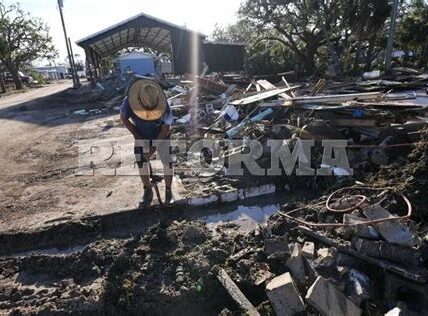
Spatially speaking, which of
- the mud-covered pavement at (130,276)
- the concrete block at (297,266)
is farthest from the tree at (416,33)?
the mud-covered pavement at (130,276)

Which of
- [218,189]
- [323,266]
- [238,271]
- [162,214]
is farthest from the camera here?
[218,189]

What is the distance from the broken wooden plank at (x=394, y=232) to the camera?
3129 mm

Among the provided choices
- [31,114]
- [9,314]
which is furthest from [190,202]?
[31,114]

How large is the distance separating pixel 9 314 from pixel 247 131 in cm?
→ 524

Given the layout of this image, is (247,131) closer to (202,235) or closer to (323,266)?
(202,235)

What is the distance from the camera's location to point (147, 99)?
16.4 feet

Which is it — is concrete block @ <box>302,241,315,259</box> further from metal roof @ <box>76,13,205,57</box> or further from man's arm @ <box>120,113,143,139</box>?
metal roof @ <box>76,13,205,57</box>

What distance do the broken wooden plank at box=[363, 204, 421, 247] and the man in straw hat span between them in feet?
9.63

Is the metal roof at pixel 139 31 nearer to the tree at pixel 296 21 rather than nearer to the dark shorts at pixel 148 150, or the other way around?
the tree at pixel 296 21

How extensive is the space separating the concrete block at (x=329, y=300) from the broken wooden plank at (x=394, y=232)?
0.69m

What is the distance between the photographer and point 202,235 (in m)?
4.29

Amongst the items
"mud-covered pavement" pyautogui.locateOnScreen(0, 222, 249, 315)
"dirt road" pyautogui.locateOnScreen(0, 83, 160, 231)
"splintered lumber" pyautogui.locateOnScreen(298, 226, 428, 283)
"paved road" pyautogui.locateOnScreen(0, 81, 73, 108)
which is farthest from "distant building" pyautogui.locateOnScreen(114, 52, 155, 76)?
"splintered lumber" pyautogui.locateOnScreen(298, 226, 428, 283)

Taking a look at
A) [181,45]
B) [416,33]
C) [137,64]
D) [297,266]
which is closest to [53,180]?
[297,266]

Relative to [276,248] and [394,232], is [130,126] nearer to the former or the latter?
[276,248]
